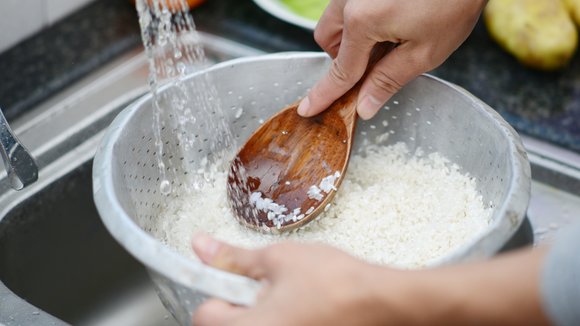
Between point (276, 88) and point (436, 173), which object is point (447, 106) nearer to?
point (436, 173)

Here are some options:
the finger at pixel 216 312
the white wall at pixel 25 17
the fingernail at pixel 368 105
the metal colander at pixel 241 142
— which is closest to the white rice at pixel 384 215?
the metal colander at pixel 241 142

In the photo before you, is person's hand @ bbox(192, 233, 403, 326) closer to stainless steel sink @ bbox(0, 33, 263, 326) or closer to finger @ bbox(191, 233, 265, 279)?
finger @ bbox(191, 233, 265, 279)

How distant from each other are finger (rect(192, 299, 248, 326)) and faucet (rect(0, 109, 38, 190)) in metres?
0.32

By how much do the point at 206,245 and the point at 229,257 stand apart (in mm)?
29

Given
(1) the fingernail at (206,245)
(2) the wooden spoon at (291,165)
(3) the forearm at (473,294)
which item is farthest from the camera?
(2) the wooden spoon at (291,165)

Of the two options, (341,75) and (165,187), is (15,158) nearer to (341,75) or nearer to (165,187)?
(165,187)

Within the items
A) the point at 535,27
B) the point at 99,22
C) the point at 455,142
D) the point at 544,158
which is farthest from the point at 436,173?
the point at 99,22

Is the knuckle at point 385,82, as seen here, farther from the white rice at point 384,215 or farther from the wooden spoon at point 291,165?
the white rice at point 384,215

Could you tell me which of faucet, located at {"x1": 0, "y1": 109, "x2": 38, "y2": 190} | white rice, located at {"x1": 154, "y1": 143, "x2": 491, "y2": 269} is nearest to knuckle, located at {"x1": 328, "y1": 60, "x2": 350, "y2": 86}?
white rice, located at {"x1": 154, "y1": 143, "x2": 491, "y2": 269}

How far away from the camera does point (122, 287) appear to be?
75 cm

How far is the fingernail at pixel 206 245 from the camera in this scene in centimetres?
39

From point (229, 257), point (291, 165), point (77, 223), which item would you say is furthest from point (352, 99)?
point (77, 223)

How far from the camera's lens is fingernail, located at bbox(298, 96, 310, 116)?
642mm

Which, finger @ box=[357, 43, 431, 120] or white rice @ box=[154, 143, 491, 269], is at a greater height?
finger @ box=[357, 43, 431, 120]
